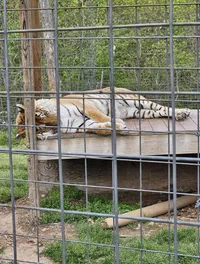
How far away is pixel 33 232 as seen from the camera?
4543 millimetres

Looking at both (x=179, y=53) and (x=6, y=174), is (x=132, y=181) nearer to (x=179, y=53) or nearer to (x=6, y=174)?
(x=6, y=174)

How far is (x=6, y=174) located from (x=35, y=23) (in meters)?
2.34

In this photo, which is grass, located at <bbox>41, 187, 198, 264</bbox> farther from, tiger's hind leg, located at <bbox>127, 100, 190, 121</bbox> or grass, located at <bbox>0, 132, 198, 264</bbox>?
tiger's hind leg, located at <bbox>127, 100, 190, 121</bbox>

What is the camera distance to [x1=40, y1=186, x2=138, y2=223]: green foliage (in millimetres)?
4758

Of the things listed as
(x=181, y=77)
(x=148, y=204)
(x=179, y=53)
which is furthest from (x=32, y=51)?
(x=179, y=53)

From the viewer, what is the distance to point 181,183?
550 cm

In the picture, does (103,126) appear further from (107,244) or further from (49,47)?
(49,47)

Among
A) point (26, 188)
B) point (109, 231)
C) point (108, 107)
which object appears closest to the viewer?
point (109, 231)

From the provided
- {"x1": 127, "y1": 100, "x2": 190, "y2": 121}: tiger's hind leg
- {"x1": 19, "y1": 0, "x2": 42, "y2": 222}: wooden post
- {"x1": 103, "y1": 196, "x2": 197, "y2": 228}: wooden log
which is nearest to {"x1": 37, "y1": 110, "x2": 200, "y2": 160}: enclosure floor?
{"x1": 19, "y1": 0, "x2": 42, "y2": 222}: wooden post

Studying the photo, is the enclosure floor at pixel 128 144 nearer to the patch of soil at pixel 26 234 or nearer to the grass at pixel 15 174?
the patch of soil at pixel 26 234

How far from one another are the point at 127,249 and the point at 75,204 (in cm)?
142

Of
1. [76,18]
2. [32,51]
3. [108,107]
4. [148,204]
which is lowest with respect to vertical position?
[148,204]

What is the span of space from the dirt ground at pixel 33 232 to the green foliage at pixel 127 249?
14 centimetres

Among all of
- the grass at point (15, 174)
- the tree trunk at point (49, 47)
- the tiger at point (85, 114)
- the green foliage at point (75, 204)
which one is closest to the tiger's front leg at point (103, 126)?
the tiger at point (85, 114)
